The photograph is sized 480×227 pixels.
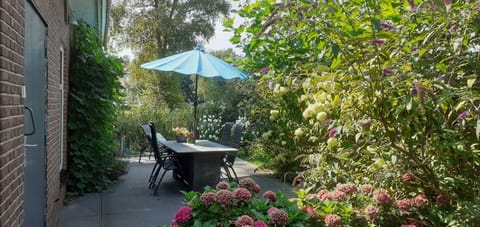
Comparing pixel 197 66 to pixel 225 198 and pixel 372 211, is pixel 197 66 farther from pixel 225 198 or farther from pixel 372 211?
pixel 372 211

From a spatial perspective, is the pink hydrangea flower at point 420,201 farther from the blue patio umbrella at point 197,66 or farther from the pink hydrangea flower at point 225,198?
the blue patio umbrella at point 197,66

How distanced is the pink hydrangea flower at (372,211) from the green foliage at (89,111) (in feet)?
14.3

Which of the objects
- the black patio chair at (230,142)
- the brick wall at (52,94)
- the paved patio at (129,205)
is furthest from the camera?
the black patio chair at (230,142)

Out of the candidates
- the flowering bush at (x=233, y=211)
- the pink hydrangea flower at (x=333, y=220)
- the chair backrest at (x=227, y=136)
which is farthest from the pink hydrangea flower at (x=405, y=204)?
the chair backrest at (x=227, y=136)

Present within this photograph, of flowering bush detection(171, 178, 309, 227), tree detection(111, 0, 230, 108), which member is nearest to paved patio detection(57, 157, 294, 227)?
flowering bush detection(171, 178, 309, 227)

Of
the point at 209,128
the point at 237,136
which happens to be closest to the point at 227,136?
the point at 237,136

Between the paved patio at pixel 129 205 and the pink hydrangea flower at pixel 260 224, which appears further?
the paved patio at pixel 129 205

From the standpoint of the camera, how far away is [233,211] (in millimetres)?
2172

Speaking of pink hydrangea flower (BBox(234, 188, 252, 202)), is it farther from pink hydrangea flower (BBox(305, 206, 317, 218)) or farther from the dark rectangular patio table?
the dark rectangular patio table

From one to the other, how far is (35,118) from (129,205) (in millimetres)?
2279

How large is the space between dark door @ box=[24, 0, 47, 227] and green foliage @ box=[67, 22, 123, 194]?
217 centimetres

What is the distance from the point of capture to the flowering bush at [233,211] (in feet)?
6.68

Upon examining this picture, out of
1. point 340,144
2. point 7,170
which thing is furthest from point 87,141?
point 340,144

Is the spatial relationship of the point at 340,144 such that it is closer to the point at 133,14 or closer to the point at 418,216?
the point at 418,216
